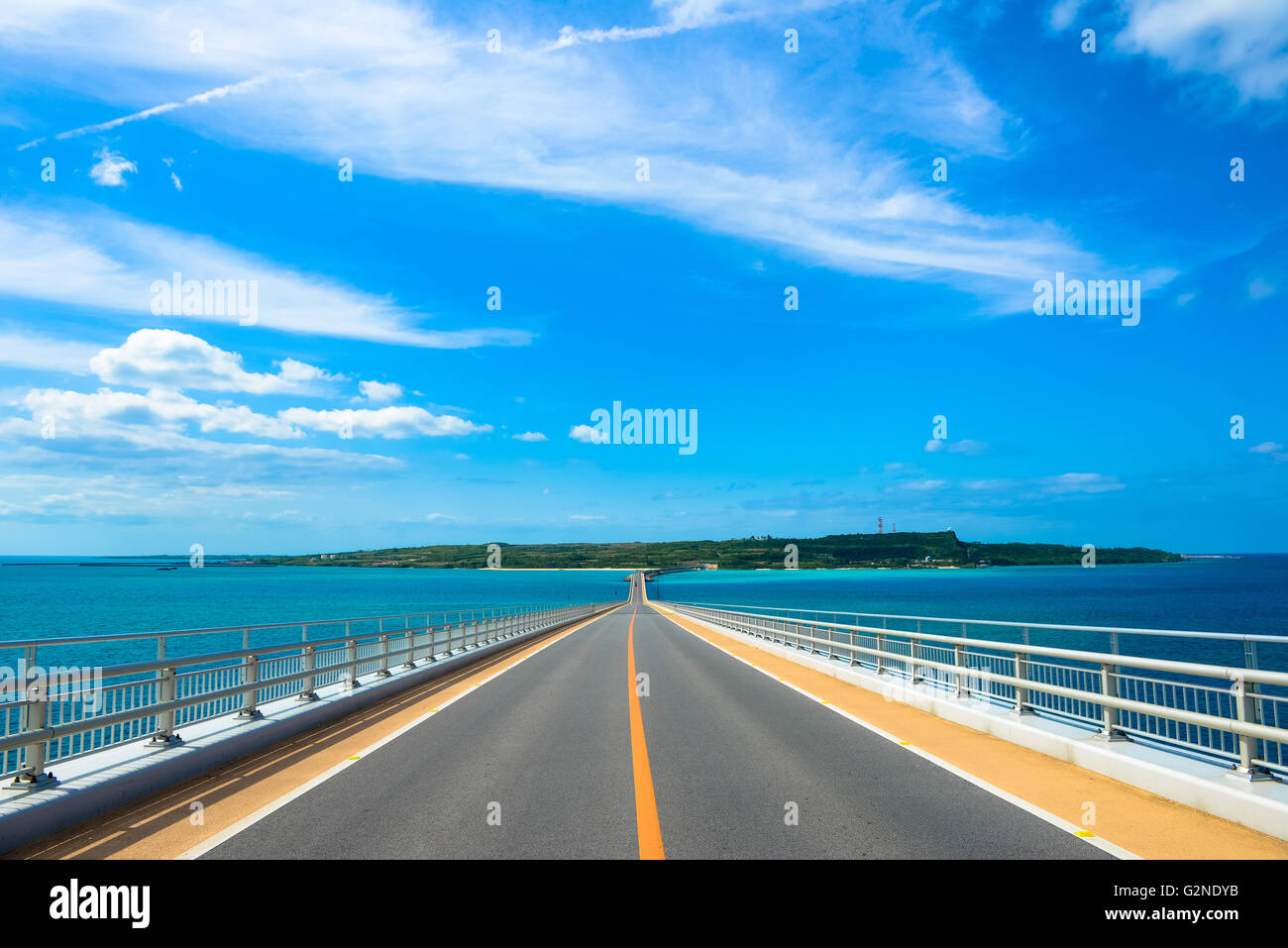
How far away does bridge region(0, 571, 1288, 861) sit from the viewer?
614 centimetres

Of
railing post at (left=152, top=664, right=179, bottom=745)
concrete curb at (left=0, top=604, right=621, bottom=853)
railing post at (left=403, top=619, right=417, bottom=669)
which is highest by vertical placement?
railing post at (left=152, top=664, right=179, bottom=745)

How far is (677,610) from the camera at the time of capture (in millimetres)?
Answer: 69500

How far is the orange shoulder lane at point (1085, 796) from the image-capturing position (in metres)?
5.92

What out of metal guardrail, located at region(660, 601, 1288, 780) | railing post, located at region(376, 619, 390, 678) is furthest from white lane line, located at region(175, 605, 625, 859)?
metal guardrail, located at region(660, 601, 1288, 780)

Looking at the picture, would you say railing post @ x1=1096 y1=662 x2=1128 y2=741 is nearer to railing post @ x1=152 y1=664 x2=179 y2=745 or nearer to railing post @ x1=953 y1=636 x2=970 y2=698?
railing post @ x1=953 y1=636 x2=970 y2=698

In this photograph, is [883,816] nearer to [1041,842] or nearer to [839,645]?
[1041,842]

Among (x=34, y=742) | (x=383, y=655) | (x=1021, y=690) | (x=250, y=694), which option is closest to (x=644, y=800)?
(x=34, y=742)

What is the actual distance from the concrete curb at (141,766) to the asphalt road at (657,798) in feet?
5.16

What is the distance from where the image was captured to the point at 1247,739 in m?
6.62

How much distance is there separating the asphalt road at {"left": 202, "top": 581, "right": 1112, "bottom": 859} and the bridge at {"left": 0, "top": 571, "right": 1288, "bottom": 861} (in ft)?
0.12

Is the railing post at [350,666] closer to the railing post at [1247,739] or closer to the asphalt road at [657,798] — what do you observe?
the asphalt road at [657,798]
